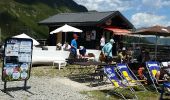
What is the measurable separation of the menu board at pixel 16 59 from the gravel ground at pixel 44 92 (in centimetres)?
49

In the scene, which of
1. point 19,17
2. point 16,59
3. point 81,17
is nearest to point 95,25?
point 81,17

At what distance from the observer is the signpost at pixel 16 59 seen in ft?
38.2

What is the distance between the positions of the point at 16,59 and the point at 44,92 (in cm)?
136

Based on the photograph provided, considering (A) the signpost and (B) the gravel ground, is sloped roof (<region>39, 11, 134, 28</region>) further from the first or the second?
(A) the signpost

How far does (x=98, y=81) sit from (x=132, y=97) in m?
2.87

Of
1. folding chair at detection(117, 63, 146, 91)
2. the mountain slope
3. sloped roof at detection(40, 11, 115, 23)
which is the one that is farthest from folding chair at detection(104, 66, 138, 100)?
the mountain slope

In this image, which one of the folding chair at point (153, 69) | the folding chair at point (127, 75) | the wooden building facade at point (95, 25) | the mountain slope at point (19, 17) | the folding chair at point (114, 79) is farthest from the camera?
the mountain slope at point (19, 17)

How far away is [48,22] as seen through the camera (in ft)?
127

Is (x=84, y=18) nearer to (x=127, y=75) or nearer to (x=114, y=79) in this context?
(x=127, y=75)

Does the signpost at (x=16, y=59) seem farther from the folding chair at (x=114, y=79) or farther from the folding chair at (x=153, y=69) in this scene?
the folding chair at (x=153, y=69)

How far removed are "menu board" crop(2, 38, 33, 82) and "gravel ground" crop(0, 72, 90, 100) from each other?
487 millimetres

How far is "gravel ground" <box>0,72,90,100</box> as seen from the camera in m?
11.7

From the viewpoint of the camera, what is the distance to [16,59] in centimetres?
1198

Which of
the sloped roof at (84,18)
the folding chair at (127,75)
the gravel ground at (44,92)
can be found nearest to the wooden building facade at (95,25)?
the sloped roof at (84,18)
